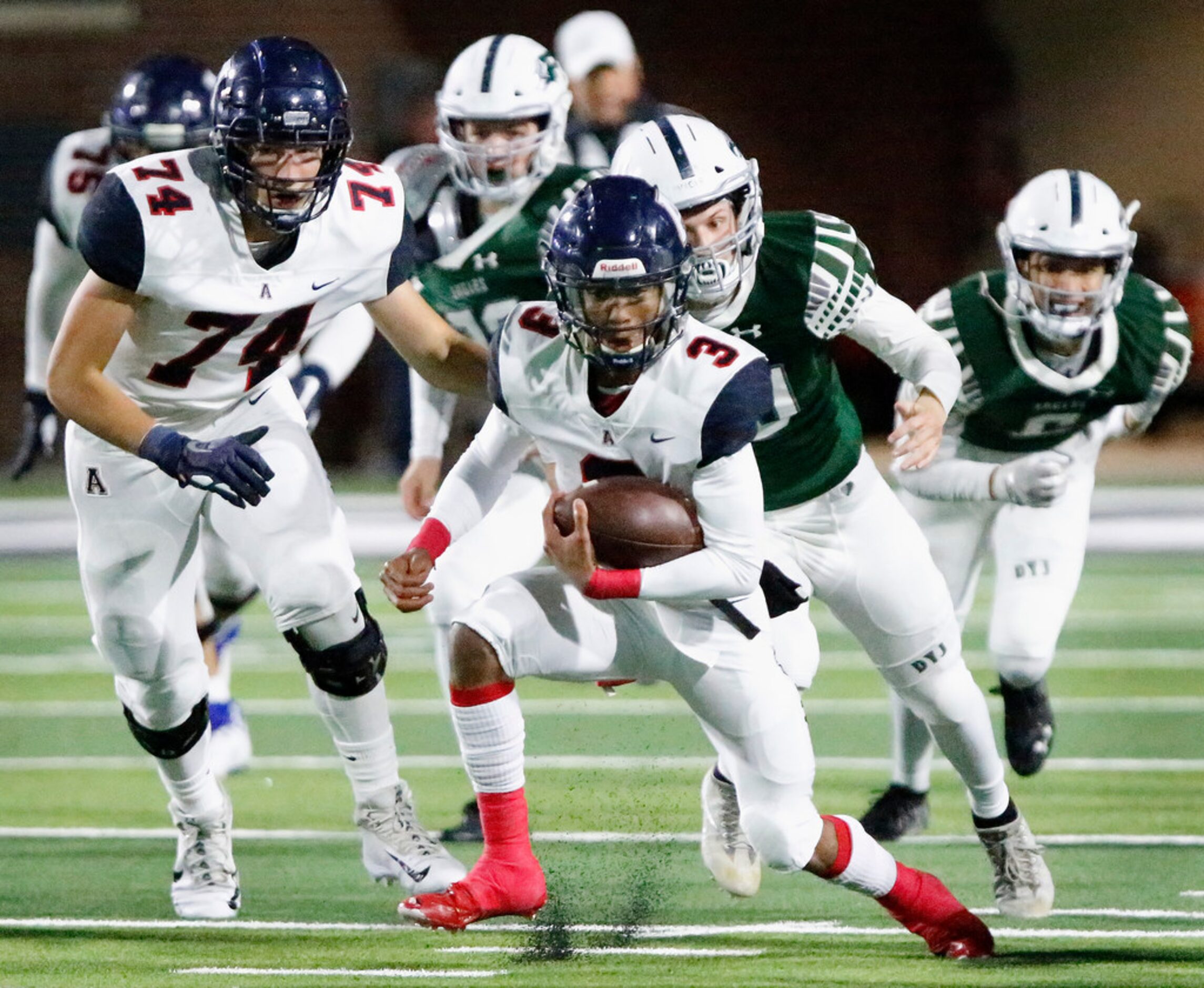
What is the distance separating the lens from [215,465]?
323 centimetres

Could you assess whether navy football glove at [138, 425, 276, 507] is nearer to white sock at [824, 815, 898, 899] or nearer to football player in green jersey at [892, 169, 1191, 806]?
white sock at [824, 815, 898, 899]

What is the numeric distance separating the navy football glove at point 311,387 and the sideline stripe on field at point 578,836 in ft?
3.06

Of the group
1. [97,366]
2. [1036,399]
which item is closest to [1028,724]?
[1036,399]

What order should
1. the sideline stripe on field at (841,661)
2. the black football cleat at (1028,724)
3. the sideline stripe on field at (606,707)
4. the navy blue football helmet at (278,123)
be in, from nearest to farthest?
1. the navy blue football helmet at (278,123)
2. the black football cleat at (1028,724)
3. the sideline stripe on field at (606,707)
4. the sideline stripe on field at (841,661)

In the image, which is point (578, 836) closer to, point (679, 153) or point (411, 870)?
point (411, 870)

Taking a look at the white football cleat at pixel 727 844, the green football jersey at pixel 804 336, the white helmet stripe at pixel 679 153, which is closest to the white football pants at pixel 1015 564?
the white football cleat at pixel 727 844

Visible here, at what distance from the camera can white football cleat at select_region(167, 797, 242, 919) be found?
12.2 ft

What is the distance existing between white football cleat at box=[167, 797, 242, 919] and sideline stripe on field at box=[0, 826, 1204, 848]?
→ 591mm

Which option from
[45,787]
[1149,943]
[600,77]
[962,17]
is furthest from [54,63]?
[1149,943]

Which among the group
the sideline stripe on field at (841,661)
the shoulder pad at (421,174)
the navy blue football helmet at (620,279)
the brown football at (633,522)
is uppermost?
the navy blue football helmet at (620,279)

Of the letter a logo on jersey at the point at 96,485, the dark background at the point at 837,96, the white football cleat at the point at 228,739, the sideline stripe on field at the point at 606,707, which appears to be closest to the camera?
the letter a logo on jersey at the point at 96,485

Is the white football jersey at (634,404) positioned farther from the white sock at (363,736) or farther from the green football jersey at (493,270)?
the green football jersey at (493,270)

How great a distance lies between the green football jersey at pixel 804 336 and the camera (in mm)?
3531

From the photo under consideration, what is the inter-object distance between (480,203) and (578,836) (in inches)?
55.2
